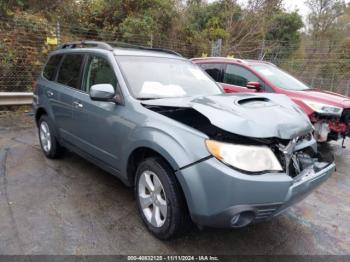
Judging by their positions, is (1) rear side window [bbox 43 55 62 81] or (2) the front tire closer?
(2) the front tire

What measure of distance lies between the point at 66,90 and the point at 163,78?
4.50 ft

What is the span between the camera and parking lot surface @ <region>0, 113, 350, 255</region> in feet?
8.79

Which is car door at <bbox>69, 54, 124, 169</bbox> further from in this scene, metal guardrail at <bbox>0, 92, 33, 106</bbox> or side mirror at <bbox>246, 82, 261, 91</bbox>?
metal guardrail at <bbox>0, 92, 33, 106</bbox>

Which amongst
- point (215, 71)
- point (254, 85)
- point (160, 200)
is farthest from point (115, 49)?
point (215, 71)

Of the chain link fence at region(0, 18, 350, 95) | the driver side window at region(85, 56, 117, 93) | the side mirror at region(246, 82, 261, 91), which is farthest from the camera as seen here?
the chain link fence at region(0, 18, 350, 95)

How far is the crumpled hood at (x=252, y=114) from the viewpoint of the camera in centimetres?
232

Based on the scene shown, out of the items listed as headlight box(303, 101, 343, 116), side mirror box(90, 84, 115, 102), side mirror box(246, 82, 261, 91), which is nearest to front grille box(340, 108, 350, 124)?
headlight box(303, 101, 343, 116)

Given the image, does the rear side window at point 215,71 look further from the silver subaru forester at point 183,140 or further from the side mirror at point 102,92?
the side mirror at point 102,92

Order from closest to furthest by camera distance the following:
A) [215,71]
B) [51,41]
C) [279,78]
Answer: [279,78] < [215,71] < [51,41]

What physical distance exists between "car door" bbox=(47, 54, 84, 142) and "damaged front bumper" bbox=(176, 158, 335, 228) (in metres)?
2.14

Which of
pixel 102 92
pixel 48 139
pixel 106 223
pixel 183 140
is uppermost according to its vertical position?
pixel 102 92

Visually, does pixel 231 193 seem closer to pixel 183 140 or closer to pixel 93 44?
pixel 183 140

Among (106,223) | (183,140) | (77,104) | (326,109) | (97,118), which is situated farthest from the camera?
(326,109)

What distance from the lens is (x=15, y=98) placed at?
7770 mm
